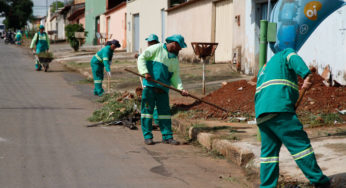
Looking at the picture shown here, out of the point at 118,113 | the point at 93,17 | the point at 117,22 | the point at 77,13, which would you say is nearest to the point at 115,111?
the point at 118,113

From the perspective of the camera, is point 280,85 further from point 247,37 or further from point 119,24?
point 119,24

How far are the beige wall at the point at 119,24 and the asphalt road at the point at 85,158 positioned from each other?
23.4 meters

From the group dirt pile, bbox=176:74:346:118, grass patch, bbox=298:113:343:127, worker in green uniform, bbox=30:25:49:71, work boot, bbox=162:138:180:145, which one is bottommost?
work boot, bbox=162:138:180:145

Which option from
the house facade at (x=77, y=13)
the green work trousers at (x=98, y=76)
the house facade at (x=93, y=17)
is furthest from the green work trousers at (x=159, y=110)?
the house facade at (x=77, y=13)

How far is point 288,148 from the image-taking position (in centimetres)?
447

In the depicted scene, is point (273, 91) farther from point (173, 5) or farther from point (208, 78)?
point (173, 5)

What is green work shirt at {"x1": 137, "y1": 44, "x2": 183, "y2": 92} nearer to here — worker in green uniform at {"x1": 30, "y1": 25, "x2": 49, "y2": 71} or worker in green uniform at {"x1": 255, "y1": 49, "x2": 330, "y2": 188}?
worker in green uniform at {"x1": 255, "y1": 49, "x2": 330, "y2": 188}

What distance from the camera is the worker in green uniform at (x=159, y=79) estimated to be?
7188mm

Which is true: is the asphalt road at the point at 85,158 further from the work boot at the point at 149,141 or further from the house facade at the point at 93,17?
the house facade at the point at 93,17

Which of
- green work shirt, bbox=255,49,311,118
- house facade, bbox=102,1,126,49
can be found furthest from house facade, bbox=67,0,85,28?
green work shirt, bbox=255,49,311,118

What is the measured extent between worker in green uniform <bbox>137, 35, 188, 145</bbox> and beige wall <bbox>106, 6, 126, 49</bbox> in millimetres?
25879

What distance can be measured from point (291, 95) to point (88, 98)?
8.22 metres

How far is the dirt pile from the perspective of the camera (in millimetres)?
8320

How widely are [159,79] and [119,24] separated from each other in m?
27.5
